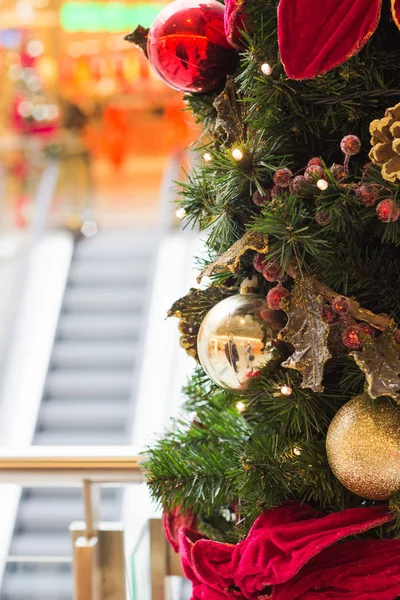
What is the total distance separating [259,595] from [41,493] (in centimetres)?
448

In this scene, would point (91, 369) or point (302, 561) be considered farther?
point (91, 369)

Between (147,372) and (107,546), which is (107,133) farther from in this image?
(107,546)

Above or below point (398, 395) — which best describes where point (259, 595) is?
below

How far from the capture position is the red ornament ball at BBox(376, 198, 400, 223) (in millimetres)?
865

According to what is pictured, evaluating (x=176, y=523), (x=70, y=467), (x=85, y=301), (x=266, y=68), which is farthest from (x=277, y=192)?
(x=85, y=301)

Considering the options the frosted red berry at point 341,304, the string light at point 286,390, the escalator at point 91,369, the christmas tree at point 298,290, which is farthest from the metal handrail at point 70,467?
the escalator at point 91,369

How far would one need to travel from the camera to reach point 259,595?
1018mm

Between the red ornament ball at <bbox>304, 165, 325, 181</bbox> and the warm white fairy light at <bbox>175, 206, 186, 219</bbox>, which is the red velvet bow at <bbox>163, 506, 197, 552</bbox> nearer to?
the warm white fairy light at <bbox>175, 206, 186, 219</bbox>

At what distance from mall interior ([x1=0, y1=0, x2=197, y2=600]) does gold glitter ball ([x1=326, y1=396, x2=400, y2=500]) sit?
1.39 feet

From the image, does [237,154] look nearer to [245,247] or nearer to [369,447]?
[245,247]

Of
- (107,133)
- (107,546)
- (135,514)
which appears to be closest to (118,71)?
(107,133)

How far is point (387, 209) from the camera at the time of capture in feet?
2.84

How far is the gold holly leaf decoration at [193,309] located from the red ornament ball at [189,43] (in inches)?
11.0

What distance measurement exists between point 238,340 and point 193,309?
0.15m
